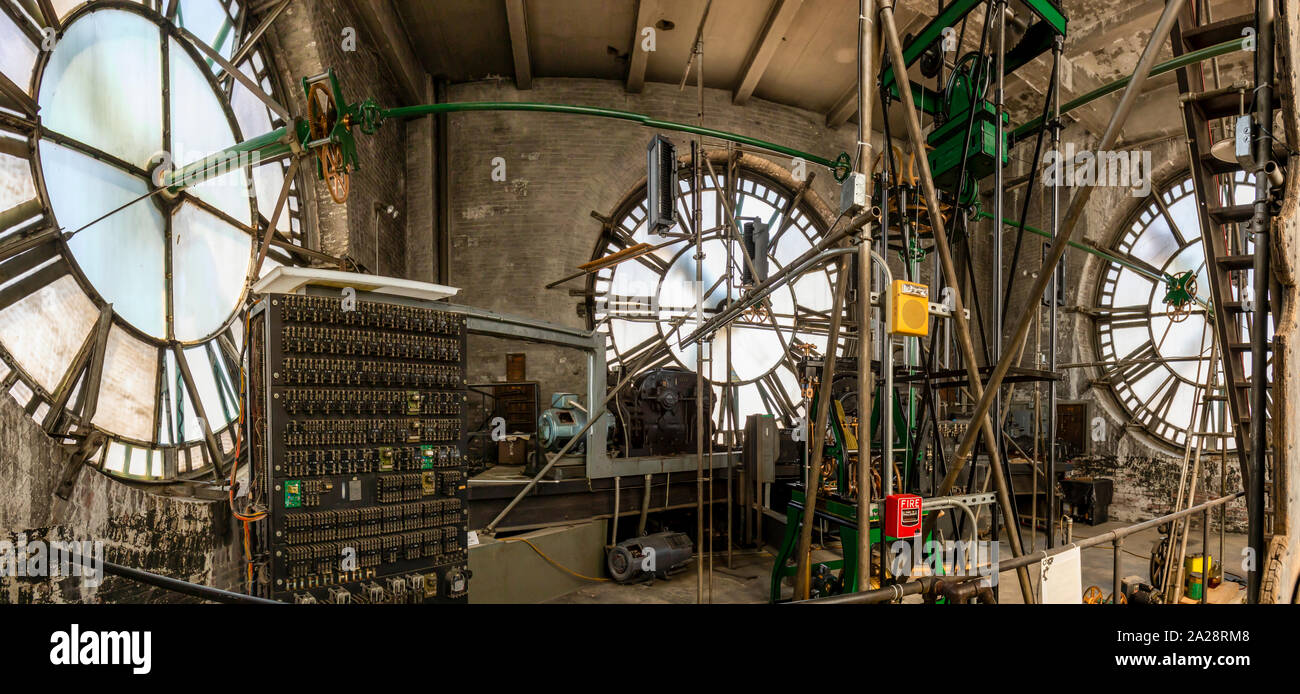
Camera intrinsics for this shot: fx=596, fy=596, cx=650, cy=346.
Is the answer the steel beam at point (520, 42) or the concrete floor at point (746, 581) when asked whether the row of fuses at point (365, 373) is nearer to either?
the concrete floor at point (746, 581)

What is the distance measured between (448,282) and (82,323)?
500 centimetres

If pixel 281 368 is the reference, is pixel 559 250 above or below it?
above

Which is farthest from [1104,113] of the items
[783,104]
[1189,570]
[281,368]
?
[281,368]

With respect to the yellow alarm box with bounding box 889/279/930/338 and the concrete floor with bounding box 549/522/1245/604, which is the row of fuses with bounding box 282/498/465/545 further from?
the yellow alarm box with bounding box 889/279/930/338

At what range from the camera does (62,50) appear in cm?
280

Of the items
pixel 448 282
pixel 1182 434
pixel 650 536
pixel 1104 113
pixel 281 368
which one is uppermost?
pixel 1104 113

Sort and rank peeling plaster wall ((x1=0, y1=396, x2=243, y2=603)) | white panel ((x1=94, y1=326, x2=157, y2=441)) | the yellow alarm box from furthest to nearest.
Result: white panel ((x1=94, y1=326, x2=157, y2=441)) < peeling plaster wall ((x1=0, y1=396, x2=243, y2=603)) < the yellow alarm box

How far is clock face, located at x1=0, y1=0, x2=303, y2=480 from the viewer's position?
8.52 feet

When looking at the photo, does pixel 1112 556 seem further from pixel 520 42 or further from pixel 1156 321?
pixel 520 42

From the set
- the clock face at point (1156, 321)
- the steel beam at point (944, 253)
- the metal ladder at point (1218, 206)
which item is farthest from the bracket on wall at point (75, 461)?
the clock face at point (1156, 321)

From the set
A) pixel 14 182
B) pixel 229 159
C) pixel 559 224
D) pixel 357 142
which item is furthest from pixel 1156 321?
pixel 14 182

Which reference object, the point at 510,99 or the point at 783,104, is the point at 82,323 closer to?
the point at 510,99

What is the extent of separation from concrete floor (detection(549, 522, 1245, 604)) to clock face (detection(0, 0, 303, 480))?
9.22ft

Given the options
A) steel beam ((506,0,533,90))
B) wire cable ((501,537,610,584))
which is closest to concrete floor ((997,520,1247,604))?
wire cable ((501,537,610,584))
